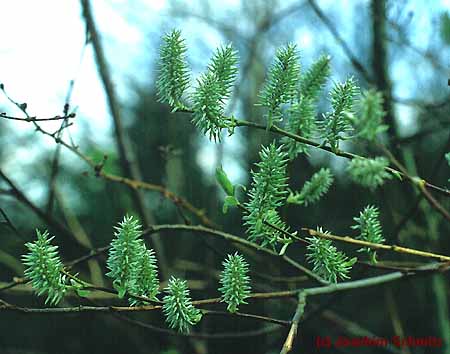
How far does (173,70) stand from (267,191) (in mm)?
156

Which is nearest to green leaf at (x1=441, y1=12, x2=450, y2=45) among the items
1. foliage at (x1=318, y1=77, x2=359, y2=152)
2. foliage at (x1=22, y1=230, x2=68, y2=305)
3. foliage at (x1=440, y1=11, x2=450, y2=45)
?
foliage at (x1=440, y1=11, x2=450, y2=45)

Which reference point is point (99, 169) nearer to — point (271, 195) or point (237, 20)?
point (271, 195)

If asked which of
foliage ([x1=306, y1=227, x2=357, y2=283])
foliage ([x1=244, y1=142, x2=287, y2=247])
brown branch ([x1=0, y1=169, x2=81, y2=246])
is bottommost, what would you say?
foliage ([x1=306, y1=227, x2=357, y2=283])

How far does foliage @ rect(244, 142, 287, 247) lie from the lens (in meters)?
0.59

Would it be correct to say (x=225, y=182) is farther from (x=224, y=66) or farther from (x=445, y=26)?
(x=445, y=26)

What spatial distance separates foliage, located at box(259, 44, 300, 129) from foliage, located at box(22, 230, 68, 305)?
25 cm

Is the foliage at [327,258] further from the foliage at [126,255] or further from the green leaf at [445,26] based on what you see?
the green leaf at [445,26]

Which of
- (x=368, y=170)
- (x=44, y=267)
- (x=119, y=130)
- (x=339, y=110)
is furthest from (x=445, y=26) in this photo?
(x=119, y=130)

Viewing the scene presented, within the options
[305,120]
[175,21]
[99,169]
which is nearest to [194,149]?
[175,21]

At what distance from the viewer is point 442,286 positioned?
6.05 ft

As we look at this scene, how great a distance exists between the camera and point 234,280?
607 millimetres

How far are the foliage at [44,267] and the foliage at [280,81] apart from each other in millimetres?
247

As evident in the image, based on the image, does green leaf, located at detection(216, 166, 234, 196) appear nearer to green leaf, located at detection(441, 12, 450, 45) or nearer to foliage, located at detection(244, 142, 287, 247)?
foliage, located at detection(244, 142, 287, 247)

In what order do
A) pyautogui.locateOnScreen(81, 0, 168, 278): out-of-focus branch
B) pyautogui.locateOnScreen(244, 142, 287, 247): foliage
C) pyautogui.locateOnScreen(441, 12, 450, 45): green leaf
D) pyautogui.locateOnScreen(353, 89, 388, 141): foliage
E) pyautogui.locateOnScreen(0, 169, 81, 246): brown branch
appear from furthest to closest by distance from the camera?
pyautogui.locateOnScreen(81, 0, 168, 278): out-of-focus branch, pyautogui.locateOnScreen(0, 169, 81, 246): brown branch, pyautogui.locateOnScreen(441, 12, 450, 45): green leaf, pyautogui.locateOnScreen(244, 142, 287, 247): foliage, pyautogui.locateOnScreen(353, 89, 388, 141): foliage
